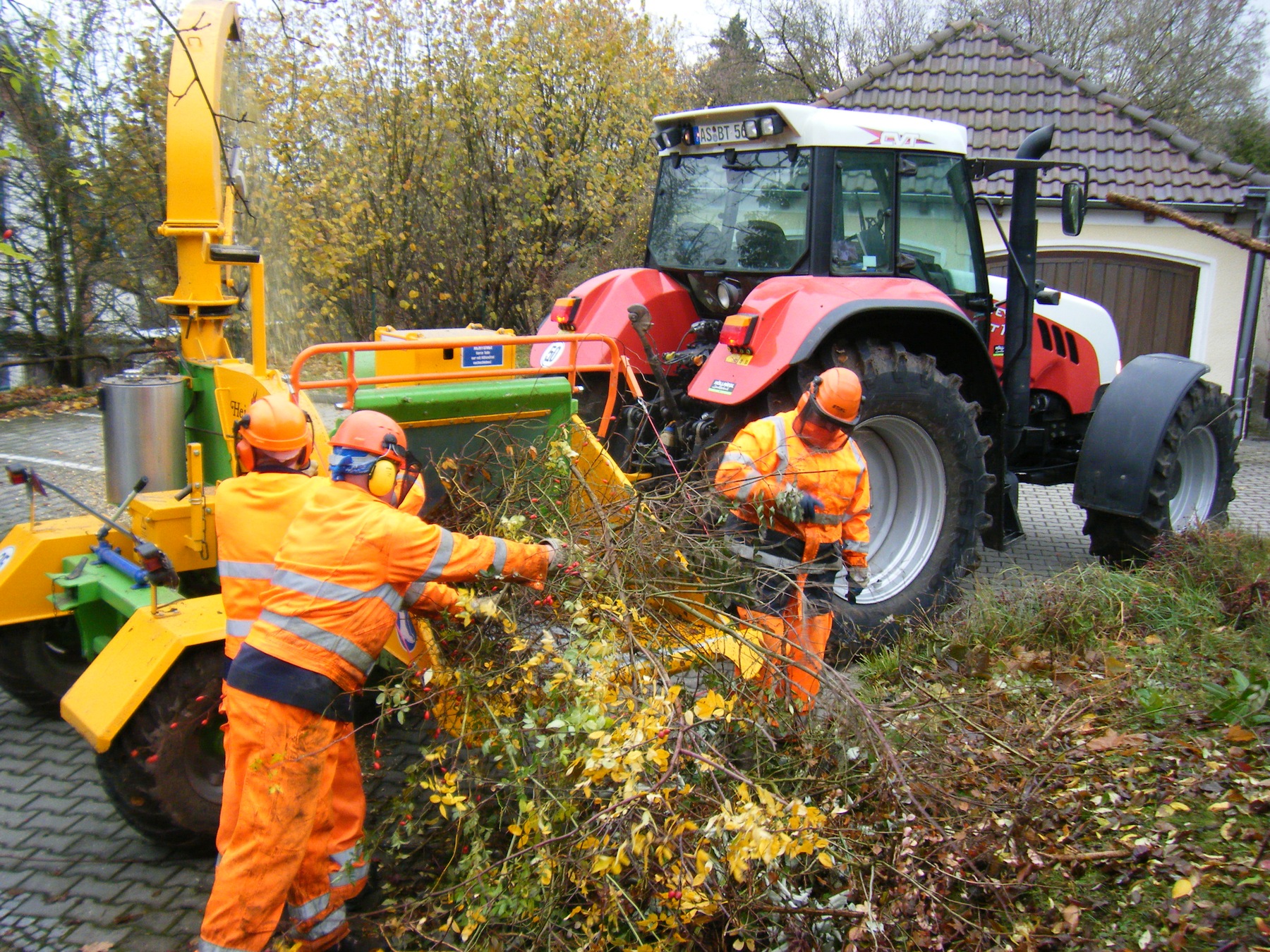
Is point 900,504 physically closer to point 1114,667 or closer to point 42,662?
point 1114,667

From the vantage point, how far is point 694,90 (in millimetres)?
16625

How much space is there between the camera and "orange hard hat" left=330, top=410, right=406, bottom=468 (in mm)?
3074

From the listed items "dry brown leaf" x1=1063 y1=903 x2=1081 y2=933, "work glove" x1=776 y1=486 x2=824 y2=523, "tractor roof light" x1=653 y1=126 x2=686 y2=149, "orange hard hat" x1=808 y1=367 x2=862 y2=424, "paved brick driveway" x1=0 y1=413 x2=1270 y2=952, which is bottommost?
"paved brick driveway" x1=0 y1=413 x2=1270 y2=952

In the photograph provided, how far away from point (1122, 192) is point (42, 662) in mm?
10914

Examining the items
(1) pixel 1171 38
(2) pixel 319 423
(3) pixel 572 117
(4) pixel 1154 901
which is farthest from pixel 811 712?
(1) pixel 1171 38

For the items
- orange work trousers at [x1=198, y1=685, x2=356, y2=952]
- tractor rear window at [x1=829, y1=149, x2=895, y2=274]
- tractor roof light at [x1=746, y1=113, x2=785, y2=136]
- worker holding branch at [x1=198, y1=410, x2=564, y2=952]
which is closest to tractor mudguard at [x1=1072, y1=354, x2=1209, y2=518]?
tractor rear window at [x1=829, y1=149, x2=895, y2=274]

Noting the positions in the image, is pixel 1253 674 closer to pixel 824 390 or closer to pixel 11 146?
pixel 824 390

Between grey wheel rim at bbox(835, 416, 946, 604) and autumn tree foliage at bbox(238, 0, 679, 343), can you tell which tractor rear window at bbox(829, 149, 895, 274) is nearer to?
grey wheel rim at bbox(835, 416, 946, 604)

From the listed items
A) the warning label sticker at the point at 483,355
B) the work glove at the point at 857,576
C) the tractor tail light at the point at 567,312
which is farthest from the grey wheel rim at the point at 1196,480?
the warning label sticker at the point at 483,355

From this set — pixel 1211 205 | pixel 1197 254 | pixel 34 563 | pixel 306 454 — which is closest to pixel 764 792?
pixel 306 454

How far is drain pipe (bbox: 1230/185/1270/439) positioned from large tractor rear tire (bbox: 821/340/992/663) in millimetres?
7496

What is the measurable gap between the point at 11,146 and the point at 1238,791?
4741 mm

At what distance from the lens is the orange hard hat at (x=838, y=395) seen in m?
3.89

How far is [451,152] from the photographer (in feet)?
32.5
